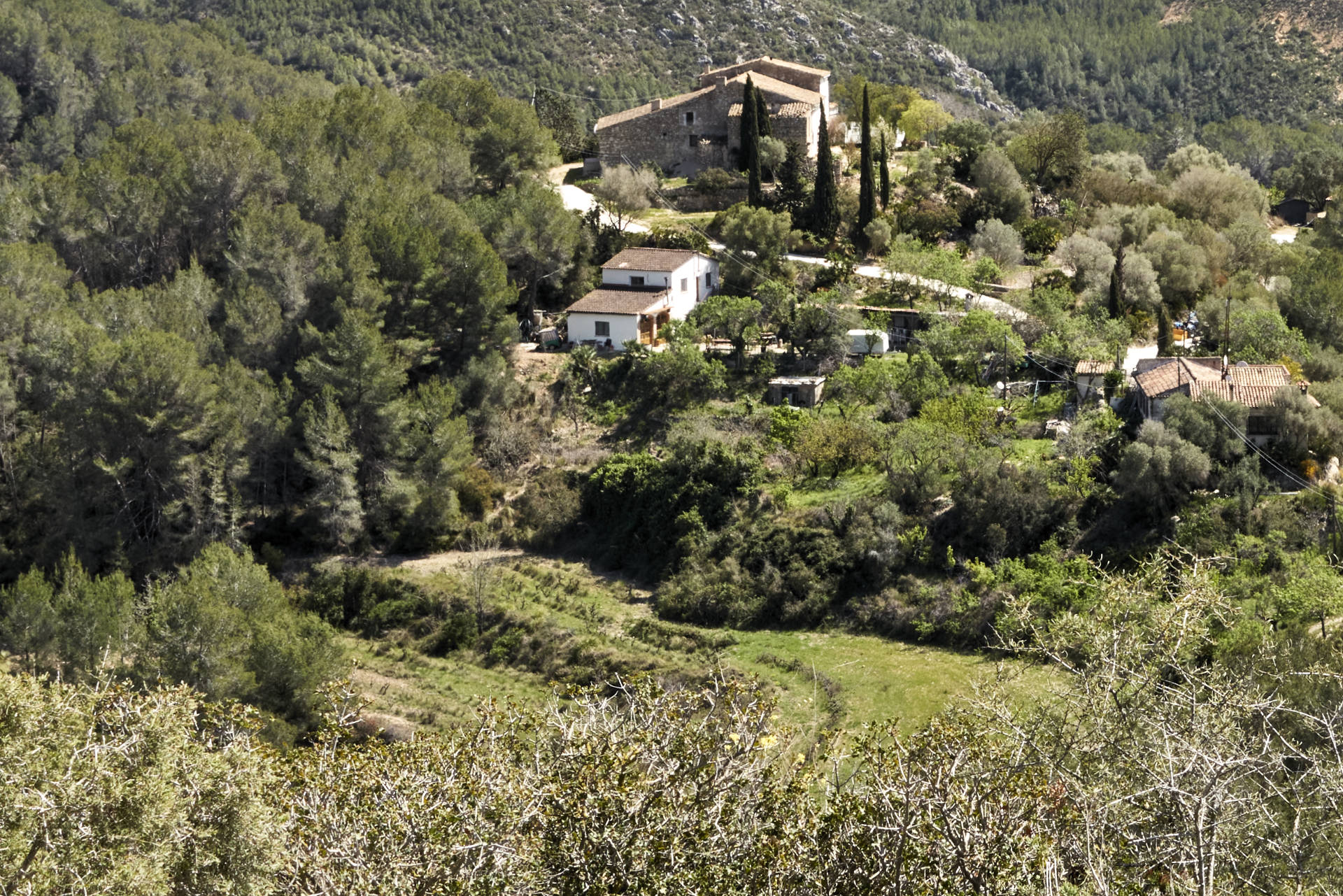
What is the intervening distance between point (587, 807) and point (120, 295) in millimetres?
32654

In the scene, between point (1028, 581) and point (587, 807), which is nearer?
point (587, 807)

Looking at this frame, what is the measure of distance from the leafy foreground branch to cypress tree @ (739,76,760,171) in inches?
1547

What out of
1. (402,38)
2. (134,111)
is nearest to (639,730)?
(134,111)

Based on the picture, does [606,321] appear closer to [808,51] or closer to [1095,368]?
[1095,368]

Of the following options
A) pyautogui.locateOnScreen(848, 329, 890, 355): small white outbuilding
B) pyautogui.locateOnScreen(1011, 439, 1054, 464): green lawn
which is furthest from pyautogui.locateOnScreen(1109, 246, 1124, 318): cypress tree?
pyautogui.locateOnScreen(1011, 439, 1054, 464): green lawn

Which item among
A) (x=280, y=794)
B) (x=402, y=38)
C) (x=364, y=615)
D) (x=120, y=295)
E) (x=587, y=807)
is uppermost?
(x=402, y=38)

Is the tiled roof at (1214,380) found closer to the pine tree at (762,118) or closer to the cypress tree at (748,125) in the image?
the cypress tree at (748,125)

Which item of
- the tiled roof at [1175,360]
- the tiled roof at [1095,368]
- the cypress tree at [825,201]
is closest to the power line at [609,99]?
the cypress tree at [825,201]

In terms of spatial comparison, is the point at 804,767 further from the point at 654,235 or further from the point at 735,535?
Result: the point at 654,235

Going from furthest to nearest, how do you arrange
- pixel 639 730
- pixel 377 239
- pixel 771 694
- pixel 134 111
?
pixel 134 111 < pixel 377 239 < pixel 771 694 < pixel 639 730

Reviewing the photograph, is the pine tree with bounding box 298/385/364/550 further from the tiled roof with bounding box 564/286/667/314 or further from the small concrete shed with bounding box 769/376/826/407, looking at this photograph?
the small concrete shed with bounding box 769/376/826/407

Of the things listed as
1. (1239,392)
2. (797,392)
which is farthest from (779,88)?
(1239,392)

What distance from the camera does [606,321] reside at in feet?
146

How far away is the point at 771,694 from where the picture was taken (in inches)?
1147
